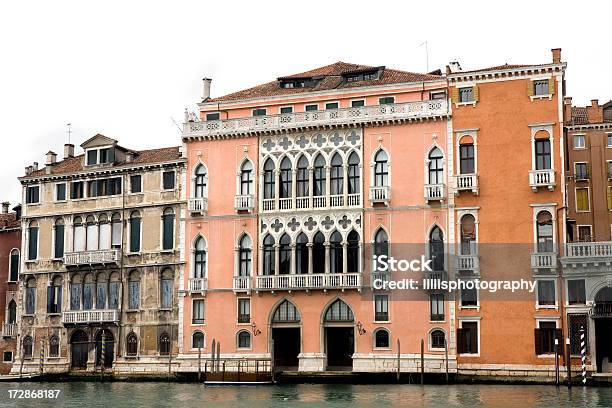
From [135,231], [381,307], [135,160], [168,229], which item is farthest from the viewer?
[135,160]

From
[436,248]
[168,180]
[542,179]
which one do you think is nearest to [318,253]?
[436,248]

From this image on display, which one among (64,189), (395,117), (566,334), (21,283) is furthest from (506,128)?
(21,283)

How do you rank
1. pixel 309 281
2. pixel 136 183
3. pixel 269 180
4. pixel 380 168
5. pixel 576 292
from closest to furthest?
pixel 576 292 < pixel 309 281 < pixel 380 168 < pixel 269 180 < pixel 136 183

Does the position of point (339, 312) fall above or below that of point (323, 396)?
above

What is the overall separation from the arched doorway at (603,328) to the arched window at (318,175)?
11.0 m

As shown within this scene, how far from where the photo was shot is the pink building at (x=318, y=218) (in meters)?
35.7

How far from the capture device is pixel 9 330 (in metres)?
42.6

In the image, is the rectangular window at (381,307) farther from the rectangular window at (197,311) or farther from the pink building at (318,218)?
the rectangular window at (197,311)

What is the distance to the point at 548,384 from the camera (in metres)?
32.8

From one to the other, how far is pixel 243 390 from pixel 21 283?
14314 mm

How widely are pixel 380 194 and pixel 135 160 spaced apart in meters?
11.2

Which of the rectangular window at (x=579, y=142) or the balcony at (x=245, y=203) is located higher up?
the rectangular window at (x=579, y=142)

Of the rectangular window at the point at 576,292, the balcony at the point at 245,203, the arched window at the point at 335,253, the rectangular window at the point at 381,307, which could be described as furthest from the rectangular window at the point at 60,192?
the rectangular window at the point at 576,292

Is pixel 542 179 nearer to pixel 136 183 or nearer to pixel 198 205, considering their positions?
pixel 198 205
